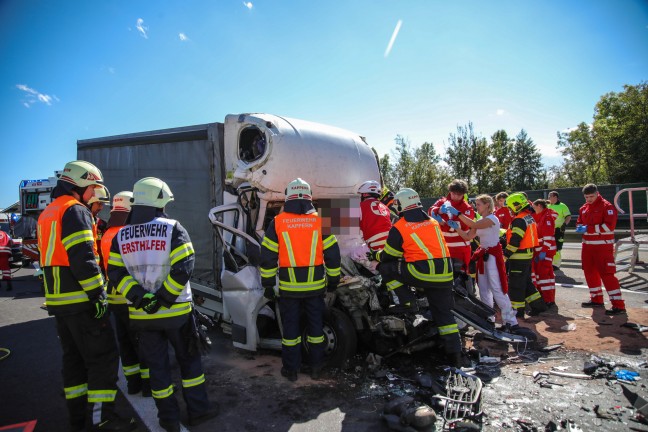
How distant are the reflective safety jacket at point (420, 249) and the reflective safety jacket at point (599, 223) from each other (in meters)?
3.68

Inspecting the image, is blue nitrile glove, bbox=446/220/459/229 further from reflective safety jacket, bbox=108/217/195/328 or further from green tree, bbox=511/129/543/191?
green tree, bbox=511/129/543/191

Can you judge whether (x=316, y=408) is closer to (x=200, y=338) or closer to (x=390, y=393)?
(x=390, y=393)

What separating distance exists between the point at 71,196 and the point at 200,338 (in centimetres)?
158

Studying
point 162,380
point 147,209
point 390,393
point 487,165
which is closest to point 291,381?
point 390,393

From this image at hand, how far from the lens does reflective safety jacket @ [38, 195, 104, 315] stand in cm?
280

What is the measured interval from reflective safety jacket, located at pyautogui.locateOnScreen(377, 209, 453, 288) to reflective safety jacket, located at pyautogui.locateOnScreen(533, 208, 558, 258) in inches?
128

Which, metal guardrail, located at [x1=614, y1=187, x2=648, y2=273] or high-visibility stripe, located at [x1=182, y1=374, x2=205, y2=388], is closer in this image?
high-visibility stripe, located at [x1=182, y1=374, x2=205, y2=388]

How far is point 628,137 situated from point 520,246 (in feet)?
99.9

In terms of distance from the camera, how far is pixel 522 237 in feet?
17.7

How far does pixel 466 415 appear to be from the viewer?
2.92 meters

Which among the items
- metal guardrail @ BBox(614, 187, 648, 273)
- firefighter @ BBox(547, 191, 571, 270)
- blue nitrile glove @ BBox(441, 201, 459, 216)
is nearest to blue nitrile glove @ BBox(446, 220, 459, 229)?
blue nitrile glove @ BBox(441, 201, 459, 216)

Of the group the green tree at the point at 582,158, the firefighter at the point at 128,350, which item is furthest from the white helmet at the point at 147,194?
the green tree at the point at 582,158

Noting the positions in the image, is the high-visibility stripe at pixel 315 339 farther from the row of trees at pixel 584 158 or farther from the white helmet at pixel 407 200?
the row of trees at pixel 584 158

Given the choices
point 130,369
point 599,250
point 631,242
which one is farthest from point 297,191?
point 631,242
